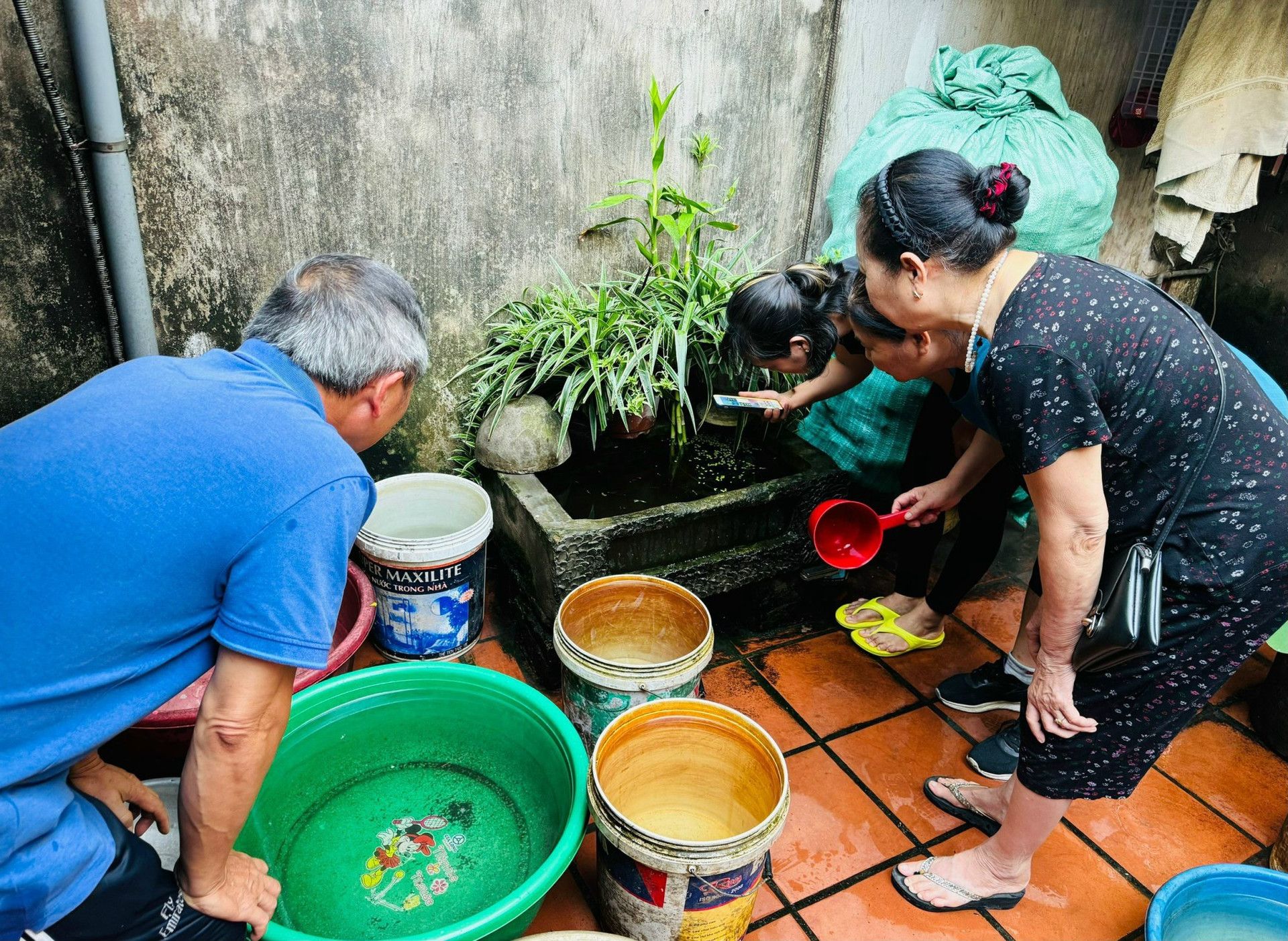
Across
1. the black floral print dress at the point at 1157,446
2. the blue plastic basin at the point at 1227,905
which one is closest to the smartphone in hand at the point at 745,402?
the black floral print dress at the point at 1157,446

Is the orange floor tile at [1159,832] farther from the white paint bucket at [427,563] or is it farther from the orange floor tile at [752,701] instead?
the white paint bucket at [427,563]

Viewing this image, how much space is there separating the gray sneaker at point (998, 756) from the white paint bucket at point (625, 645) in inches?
36.9

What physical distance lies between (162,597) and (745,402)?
185 centimetres

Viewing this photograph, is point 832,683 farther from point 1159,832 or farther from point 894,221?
point 894,221

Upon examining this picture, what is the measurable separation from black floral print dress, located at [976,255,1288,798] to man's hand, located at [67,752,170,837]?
69.3 inches

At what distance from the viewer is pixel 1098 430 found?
1.46 meters

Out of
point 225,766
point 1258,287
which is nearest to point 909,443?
point 225,766

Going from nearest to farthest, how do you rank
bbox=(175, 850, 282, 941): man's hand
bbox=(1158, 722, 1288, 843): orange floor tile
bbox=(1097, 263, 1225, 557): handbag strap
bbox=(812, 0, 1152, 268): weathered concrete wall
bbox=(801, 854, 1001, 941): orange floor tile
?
bbox=(175, 850, 282, 941): man's hand
bbox=(1097, 263, 1225, 557): handbag strap
bbox=(801, 854, 1001, 941): orange floor tile
bbox=(1158, 722, 1288, 843): orange floor tile
bbox=(812, 0, 1152, 268): weathered concrete wall

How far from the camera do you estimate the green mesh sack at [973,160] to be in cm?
288

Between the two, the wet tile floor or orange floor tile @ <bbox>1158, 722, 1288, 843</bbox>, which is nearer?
the wet tile floor

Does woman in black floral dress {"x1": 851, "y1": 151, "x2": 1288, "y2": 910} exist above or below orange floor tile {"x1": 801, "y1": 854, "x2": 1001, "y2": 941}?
above

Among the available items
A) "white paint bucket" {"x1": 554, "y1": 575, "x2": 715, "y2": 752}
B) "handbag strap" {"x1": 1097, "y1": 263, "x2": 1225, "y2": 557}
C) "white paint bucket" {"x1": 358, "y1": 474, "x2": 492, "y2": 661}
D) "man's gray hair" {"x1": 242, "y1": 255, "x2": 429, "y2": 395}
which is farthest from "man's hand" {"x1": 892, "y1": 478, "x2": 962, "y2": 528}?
"man's gray hair" {"x1": 242, "y1": 255, "x2": 429, "y2": 395}

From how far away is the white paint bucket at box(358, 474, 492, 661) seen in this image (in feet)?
7.43

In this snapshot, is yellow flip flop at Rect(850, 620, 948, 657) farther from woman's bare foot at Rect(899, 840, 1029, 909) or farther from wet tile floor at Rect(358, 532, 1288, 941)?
woman's bare foot at Rect(899, 840, 1029, 909)
